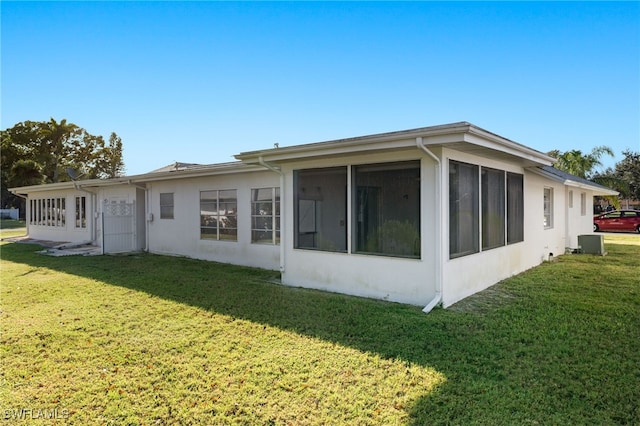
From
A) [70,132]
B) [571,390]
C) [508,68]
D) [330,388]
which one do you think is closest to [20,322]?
[330,388]

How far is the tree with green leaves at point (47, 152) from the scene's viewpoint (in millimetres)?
34344

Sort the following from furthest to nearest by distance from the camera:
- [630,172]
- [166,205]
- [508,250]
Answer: [630,172] < [166,205] < [508,250]

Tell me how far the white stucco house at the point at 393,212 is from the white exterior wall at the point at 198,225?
46 mm

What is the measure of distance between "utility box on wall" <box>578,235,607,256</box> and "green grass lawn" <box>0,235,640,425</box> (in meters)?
5.77

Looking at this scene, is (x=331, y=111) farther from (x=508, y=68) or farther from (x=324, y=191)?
(x=324, y=191)

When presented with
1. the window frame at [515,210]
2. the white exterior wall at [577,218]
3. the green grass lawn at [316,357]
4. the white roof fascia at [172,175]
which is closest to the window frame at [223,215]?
the white roof fascia at [172,175]

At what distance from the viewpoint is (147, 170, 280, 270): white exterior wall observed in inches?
402

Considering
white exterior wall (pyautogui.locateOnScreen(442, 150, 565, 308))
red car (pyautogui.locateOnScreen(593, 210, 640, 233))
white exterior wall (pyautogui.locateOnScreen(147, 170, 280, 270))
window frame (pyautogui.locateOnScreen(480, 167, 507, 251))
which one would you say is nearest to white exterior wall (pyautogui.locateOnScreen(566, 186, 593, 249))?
white exterior wall (pyautogui.locateOnScreen(442, 150, 565, 308))

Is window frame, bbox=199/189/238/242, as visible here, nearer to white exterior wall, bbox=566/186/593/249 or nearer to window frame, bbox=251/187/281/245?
window frame, bbox=251/187/281/245

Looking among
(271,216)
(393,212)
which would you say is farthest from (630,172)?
(393,212)

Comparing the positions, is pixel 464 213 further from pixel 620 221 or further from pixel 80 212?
→ pixel 620 221

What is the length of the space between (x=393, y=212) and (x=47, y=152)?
41297mm

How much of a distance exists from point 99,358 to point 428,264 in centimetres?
450

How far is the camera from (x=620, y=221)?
73.3 ft
